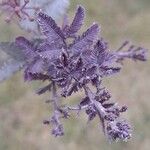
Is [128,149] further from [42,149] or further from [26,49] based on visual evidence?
[26,49]

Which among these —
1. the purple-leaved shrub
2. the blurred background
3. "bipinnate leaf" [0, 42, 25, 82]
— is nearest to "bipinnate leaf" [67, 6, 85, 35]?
the purple-leaved shrub

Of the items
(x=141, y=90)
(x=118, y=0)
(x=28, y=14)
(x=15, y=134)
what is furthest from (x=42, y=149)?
(x=28, y=14)

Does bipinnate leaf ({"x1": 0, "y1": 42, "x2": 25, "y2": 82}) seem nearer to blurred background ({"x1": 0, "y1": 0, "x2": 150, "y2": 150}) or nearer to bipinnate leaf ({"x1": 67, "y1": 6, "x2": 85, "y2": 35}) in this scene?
bipinnate leaf ({"x1": 67, "y1": 6, "x2": 85, "y2": 35})

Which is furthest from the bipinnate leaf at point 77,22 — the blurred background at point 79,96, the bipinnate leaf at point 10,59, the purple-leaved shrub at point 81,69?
the blurred background at point 79,96

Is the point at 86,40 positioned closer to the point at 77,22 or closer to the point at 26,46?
the point at 77,22

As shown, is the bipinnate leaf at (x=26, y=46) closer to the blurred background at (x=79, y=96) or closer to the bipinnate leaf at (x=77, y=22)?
the bipinnate leaf at (x=77, y=22)
